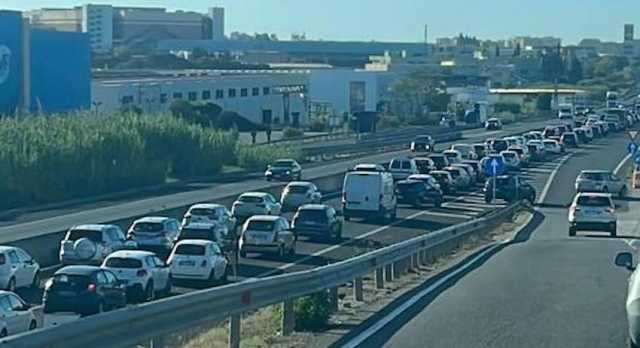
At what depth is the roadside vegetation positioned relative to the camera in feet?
192

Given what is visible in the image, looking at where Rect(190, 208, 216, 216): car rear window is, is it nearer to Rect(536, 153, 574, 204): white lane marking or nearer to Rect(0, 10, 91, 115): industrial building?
Rect(536, 153, 574, 204): white lane marking

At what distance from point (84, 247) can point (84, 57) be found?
2102 inches

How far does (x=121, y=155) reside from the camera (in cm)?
6612

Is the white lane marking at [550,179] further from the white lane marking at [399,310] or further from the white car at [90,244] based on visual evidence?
the white lane marking at [399,310]

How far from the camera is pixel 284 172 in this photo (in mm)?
69250

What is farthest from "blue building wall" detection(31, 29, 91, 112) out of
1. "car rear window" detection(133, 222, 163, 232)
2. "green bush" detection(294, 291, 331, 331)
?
"green bush" detection(294, 291, 331, 331)

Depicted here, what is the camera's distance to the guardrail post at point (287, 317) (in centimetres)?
1608

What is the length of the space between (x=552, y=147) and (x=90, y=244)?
70285 mm

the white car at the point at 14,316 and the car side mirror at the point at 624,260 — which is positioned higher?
the car side mirror at the point at 624,260

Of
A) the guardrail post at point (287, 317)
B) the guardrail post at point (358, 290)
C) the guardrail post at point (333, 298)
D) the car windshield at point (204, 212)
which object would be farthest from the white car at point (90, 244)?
the guardrail post at point (287, 317)

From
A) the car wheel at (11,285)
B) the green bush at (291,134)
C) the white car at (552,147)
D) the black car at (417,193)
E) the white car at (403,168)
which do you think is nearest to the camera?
the car wheel at (11,285)

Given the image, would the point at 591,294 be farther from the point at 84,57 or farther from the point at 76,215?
the point at 84,57

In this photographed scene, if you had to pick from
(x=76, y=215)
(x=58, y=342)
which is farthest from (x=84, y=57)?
(x=58, y=342)

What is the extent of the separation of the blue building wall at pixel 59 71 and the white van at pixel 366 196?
31.8 meters
